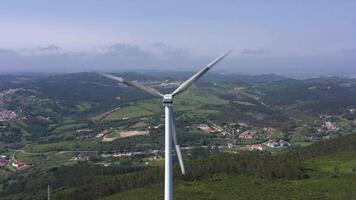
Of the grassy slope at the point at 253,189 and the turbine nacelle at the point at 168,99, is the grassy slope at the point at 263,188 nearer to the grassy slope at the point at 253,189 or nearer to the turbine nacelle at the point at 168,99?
the grassy slope at the point at 253,189

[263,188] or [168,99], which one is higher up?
[168,99]

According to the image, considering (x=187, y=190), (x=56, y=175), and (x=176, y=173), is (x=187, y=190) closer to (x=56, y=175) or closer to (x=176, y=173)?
(x=176, y=173)

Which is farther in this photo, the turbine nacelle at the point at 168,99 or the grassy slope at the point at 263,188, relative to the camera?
the grassy slope at the point at 263,188

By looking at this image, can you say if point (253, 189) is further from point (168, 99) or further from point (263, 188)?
point (168, 99)

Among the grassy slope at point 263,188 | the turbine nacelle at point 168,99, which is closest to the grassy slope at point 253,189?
the grassy slope at point 263,188

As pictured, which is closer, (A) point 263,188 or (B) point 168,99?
(B) point 168,99

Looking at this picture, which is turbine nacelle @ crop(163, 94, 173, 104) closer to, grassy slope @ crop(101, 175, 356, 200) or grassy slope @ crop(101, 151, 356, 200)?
grassy slope @ crop(101, 151, 356, 200)

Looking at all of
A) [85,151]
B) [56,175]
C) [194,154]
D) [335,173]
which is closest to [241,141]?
[194,154]

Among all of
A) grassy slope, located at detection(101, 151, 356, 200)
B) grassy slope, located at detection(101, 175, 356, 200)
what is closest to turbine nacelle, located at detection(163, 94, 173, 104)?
grassy slope, located at detection(101, 151, 356, 200)

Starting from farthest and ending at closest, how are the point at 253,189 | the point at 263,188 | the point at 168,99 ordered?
the point at 263,188
the point at 253,189
the point at 168,99

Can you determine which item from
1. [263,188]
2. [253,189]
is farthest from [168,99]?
[263,188]

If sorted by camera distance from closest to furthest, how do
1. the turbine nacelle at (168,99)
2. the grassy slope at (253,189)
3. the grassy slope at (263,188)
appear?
the turbine nacelle at (168,99)
the grassy slope at (253,189)
the grassy slope at (263,188)
